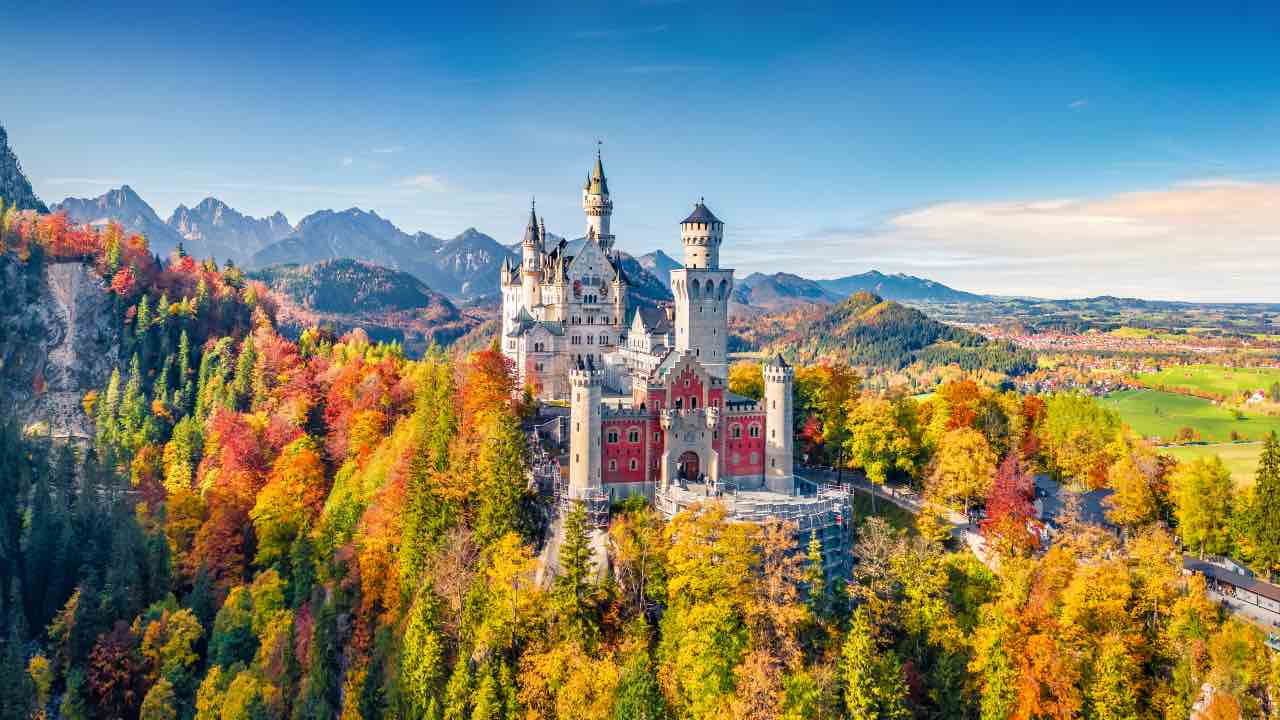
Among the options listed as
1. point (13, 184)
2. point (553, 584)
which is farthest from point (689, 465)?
point (13, 184)

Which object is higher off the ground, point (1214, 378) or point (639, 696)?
point (1214, 378)

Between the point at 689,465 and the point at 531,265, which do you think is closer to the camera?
the point at 689,465

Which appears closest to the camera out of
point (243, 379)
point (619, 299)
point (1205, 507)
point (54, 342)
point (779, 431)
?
point (1205, 507)

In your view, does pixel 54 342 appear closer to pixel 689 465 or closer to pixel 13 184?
pixel 13 184

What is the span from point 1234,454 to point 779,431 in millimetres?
45744

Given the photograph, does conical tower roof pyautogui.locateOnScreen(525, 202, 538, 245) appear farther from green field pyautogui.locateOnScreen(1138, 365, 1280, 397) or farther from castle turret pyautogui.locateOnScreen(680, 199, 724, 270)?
green field pyautogui.locateOnScreen(1138, 365, 1280, 397)

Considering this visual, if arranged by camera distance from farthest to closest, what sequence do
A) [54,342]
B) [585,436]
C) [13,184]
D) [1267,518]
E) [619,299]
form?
[13,184] → [54,342] → [619,299] → [585,436] → [1267,518]

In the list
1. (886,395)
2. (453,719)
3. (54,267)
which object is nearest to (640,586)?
(453,719)

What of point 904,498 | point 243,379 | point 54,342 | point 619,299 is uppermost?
point 619,299

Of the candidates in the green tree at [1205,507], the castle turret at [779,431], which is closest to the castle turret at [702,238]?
the castle turret at [779,431]

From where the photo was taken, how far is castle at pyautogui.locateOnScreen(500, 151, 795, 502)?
184 feet

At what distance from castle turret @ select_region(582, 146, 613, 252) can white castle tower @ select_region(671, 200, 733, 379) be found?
851 inches

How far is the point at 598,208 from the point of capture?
85.4 m

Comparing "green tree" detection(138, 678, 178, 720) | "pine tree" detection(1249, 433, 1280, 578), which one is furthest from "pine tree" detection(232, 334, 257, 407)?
"pine tree" detection(1249, 433, 1280, 578)
